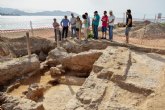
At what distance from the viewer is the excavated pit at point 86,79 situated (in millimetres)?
6600

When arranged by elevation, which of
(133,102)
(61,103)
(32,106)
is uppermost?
(133,102)

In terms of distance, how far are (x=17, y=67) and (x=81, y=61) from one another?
10.5ft

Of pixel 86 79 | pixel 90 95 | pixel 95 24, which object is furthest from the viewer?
pixel 95 24

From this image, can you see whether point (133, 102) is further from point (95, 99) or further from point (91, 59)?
point (91, 59)

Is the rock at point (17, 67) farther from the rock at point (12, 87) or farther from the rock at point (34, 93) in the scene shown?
the rock at point (34, 93)

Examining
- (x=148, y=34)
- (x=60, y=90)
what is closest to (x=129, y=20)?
(x=60, y=90)

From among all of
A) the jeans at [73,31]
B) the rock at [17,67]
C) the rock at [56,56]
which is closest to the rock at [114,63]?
the rock at [56,56]

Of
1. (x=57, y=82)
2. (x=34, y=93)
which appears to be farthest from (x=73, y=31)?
(x=34, y=93)

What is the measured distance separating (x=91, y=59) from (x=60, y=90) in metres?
2.35

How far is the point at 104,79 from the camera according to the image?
789 cm

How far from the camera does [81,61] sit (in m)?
12.4

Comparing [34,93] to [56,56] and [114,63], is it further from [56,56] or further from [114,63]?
[56,56]

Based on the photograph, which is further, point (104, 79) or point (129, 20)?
point (129, 20)

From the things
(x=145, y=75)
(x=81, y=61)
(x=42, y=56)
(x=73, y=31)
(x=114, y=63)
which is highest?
(x=73, y=31)
